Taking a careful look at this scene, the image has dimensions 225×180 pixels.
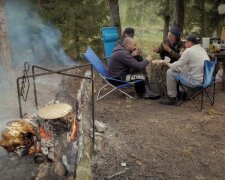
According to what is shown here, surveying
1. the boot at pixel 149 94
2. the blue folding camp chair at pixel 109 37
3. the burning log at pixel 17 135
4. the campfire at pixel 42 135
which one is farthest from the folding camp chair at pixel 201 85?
the burning log at pixel 17 135

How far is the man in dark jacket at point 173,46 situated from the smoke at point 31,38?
382cm

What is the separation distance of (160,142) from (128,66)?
7.35ft

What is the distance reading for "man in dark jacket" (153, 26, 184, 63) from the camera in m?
7.23

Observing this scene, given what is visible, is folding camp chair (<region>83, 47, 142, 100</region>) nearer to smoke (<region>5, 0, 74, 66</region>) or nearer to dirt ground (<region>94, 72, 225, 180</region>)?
dirt ground (<region>94, 72, 225, 180</region>)

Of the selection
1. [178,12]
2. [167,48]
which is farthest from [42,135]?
[178,12]

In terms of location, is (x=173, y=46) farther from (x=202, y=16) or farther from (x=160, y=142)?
(x=202, y=16)

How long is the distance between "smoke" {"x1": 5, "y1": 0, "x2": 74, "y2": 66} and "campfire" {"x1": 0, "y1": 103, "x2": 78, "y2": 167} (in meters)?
6.60

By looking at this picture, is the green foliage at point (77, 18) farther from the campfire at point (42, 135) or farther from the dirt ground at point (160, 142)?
the campfire at point (42, 135)

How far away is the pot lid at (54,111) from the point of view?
3.78m

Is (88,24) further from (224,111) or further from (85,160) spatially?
(85,160)

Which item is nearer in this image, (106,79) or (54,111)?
(54,111)

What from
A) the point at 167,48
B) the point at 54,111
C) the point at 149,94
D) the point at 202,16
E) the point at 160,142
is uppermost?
the point at 202,16

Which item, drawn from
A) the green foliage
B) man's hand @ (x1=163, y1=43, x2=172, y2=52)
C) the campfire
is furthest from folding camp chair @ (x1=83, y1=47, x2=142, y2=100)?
the green foliage

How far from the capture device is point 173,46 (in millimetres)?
7469
